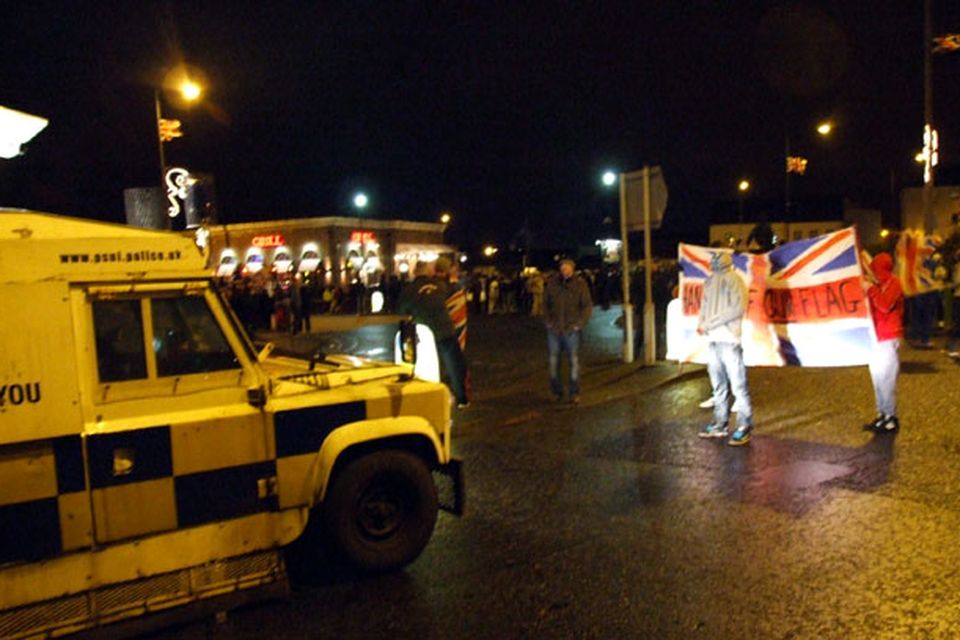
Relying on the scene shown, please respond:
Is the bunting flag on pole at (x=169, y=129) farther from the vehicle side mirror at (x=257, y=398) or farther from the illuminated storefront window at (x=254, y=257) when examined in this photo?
the illuminated storefront window at (x=254, y=257)

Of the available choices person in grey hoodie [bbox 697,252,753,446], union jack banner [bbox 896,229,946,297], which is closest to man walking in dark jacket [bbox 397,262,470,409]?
person in grey hoodie [bbox 697,252,753,446]

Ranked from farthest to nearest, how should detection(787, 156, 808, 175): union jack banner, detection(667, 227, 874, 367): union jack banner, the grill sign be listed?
the grill sign < detection(787, 156, 808, 175): union jack banner < detection(667, 227, 874, 367): union jack banner

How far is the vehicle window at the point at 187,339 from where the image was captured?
4.41m

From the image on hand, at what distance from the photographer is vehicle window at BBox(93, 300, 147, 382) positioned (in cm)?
423

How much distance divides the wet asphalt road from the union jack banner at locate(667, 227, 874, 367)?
2.38ft

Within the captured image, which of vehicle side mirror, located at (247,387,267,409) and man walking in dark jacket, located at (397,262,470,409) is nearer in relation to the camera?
vehicle side mirror, located at (247,387,267,409)

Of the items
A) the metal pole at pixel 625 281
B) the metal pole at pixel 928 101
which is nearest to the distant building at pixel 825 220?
the metal pole at pixel 928 101

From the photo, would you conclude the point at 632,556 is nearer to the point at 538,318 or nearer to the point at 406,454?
the point at 406,454

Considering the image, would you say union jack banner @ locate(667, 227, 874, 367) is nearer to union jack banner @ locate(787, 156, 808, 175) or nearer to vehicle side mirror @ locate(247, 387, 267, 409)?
vehicle side mirror @ locate(247, 387, 267, 409)

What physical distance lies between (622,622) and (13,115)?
580 centimetres

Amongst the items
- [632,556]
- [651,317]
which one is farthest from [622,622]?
[651,317]

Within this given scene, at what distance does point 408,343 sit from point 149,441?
1762 mm

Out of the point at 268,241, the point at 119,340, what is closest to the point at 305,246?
the point at 268,241

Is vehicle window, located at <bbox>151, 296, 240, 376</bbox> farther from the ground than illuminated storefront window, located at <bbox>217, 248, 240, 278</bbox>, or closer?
closer
